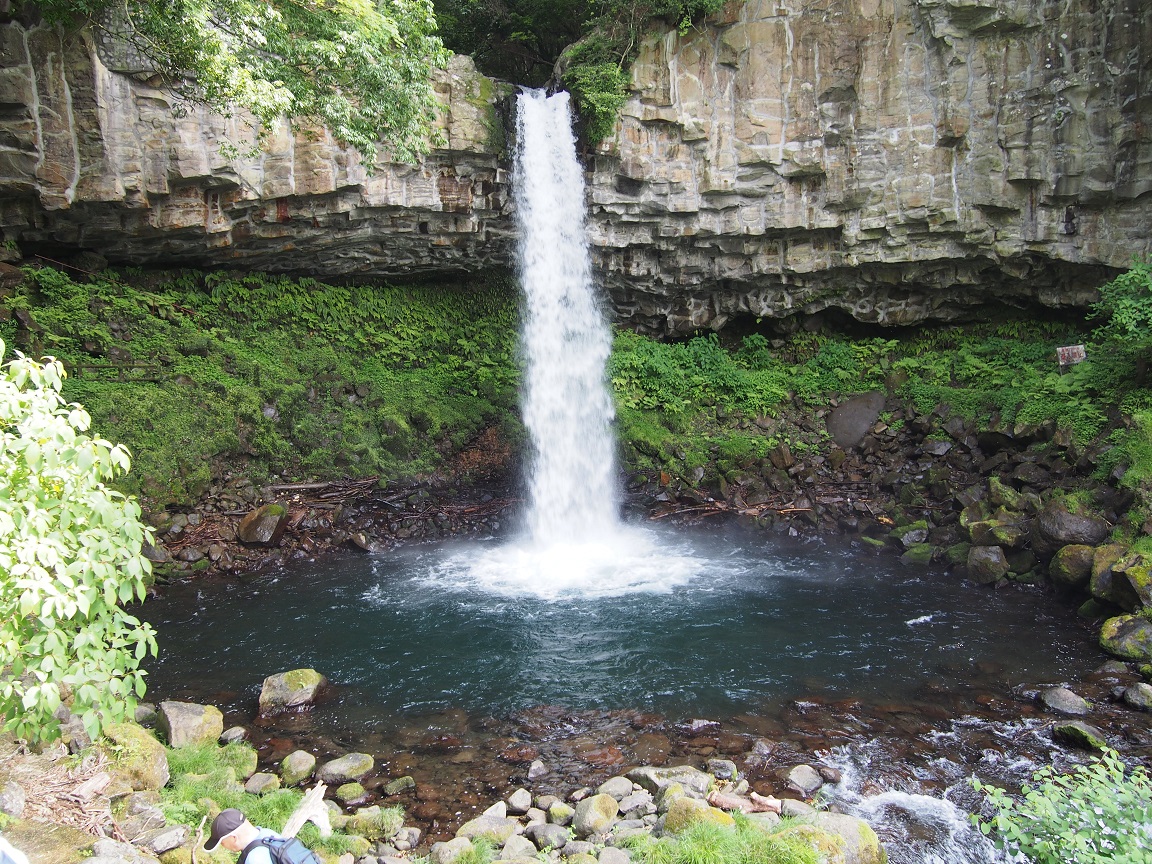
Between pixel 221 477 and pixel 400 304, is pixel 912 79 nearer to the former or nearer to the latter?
pixel 400 304

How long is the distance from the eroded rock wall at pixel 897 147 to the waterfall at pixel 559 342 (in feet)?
2.85

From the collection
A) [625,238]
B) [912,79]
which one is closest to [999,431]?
[912,79]

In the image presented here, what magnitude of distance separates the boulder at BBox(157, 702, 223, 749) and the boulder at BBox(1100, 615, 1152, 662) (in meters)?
10.6

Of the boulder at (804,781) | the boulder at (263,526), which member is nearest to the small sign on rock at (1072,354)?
the boulder at (804,781)

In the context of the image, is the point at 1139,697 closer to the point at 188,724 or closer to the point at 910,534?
the point at 910,534

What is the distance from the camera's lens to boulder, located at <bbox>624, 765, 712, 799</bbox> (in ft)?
21.0

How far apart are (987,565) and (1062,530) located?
47.0 inches

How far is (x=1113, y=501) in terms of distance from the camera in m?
11.2

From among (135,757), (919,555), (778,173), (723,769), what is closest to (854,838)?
(723,769)

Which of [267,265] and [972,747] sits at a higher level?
[267,265]

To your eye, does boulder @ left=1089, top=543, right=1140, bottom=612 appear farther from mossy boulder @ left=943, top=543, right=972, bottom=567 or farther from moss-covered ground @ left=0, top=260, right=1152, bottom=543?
mossy boulder @ left=943, top=543, right=972, bottom=567

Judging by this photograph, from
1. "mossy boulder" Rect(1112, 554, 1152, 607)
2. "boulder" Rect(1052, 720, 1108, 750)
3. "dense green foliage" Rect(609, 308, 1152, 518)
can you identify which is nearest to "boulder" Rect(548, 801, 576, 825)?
"boulder" Rect(1052, 720, 1108, 750)

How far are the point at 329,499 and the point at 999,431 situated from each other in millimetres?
13700

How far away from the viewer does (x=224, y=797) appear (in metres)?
6.23
